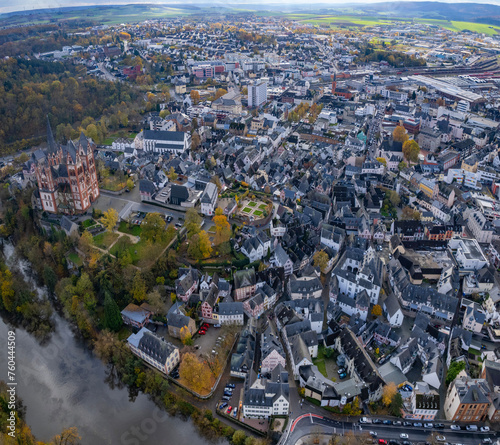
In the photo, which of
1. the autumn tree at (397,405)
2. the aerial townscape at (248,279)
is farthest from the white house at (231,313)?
the autumn tree at (397,405)

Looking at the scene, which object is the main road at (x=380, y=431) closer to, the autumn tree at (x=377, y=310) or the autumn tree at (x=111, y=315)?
the autumn tree at (x=377, y=310)

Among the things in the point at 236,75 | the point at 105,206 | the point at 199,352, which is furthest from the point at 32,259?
the point at 236,75

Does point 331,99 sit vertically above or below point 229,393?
above

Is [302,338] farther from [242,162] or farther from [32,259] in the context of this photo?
[242,162]

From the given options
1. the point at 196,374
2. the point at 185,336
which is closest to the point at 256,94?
the point at 185,336

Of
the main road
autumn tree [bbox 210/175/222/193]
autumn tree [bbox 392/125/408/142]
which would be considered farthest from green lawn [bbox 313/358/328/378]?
autumn tree [bbox 392/125/408/142]

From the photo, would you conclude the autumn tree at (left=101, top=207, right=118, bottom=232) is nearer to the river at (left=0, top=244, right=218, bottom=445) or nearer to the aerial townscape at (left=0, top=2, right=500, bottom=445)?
the aerial townscape at (left=0, top=2, right=500, bottom=445)

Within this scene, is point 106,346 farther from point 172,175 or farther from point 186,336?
point 172,175
